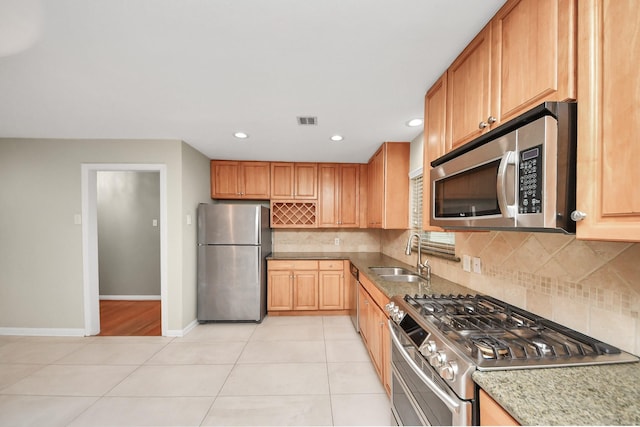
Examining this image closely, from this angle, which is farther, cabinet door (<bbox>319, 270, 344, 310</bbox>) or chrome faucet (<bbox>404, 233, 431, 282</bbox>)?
cabinet door (<bbox>319, 270, 344, 310</bbox>)

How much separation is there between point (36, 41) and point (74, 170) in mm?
2283

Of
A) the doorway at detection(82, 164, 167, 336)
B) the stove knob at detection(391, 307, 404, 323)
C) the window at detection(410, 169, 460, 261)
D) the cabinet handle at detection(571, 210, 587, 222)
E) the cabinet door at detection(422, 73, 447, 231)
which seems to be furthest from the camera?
the doorway at detection(82, 164, 167, 336)

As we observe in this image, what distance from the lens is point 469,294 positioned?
1.79 m

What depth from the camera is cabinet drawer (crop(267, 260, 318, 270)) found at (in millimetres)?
3826

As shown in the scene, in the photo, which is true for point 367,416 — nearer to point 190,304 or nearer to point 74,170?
point 190,304

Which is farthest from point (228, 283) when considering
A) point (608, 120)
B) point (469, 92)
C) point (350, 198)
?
point (608, 120)

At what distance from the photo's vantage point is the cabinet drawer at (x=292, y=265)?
12.6 feet

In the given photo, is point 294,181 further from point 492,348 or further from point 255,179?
point 492,348

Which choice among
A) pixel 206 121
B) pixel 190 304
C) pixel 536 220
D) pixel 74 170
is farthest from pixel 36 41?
pixel 190 304

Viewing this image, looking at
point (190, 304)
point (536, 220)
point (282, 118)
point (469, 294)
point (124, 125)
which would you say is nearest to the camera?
point (536, 220)

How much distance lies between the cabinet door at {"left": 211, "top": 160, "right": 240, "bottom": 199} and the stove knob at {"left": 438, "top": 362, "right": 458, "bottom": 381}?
3654 millimetres

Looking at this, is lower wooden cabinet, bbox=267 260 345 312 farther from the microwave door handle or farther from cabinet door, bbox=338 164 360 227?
the microwave door handle

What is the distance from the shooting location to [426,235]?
2.87m

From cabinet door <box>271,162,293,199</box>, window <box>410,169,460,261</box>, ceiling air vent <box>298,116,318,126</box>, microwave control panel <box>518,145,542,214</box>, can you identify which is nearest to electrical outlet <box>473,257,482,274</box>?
window <box>410,169,460,261</box>
